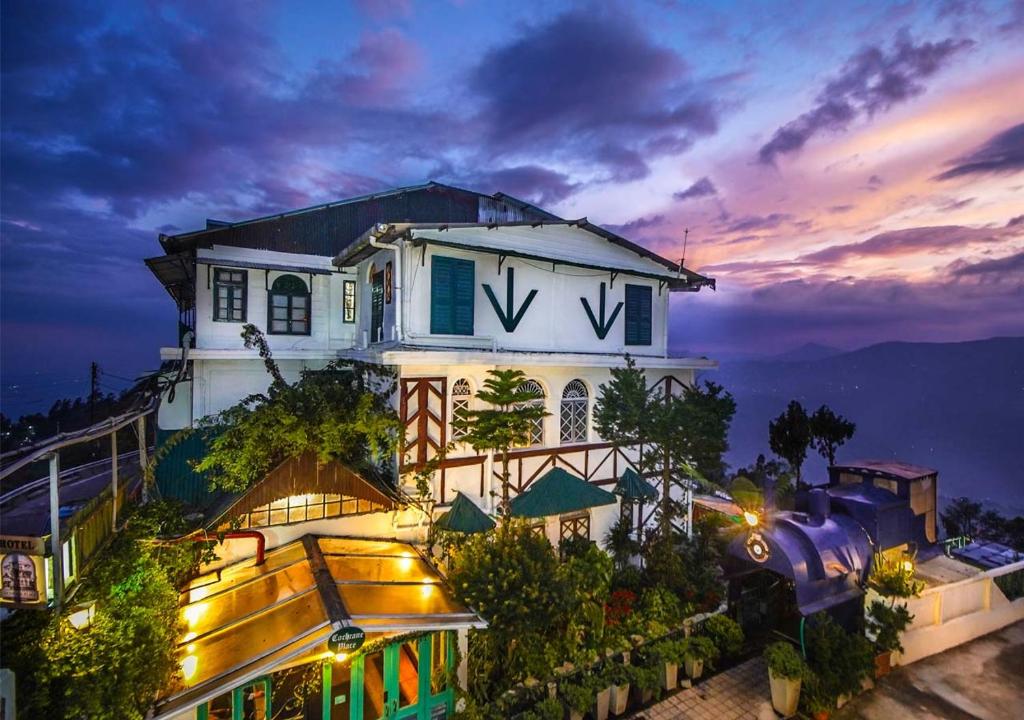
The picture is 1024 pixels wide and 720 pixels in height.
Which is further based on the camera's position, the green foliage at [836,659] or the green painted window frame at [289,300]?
the green painted window frame at [289,300]

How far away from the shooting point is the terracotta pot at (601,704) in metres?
8.26

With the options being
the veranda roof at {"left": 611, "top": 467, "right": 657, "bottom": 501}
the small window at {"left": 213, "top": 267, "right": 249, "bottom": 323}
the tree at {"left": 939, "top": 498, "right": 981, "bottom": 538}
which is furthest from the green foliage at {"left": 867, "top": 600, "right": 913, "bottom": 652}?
the tree at {"left": 939, "top": 498, "right": 981, "bottom": 538}

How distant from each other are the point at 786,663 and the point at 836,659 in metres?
1.03

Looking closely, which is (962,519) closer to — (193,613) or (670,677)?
(670,677)

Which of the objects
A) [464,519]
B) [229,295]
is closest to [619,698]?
[464,519]

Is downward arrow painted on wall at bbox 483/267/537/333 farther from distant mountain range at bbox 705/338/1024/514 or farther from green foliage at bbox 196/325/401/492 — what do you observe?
distant mountain range at bbox 705/338/1024/514

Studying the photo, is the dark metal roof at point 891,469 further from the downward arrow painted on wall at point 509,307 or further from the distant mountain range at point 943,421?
the distant mountain range at point 943,421

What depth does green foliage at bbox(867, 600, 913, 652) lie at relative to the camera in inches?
372

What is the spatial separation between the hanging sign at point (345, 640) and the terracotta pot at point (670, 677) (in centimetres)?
606

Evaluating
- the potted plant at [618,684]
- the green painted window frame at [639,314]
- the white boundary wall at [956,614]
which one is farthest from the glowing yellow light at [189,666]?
the white boundary wall at [956,614]

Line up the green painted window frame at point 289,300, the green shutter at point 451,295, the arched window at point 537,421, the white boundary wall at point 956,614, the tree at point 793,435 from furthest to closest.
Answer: the tree at point 793,435, the green painted window frame at point 289,300, the arched window at point 537,421, the green shutter at point 451,295, the white boundary wall at point 956,614

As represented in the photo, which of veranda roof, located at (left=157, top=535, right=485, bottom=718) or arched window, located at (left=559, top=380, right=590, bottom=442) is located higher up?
arched window, located at (left=559, top=380, right=590, bottom=442)

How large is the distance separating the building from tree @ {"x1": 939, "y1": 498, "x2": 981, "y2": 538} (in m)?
22.1

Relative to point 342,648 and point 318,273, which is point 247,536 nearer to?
point 342,648
